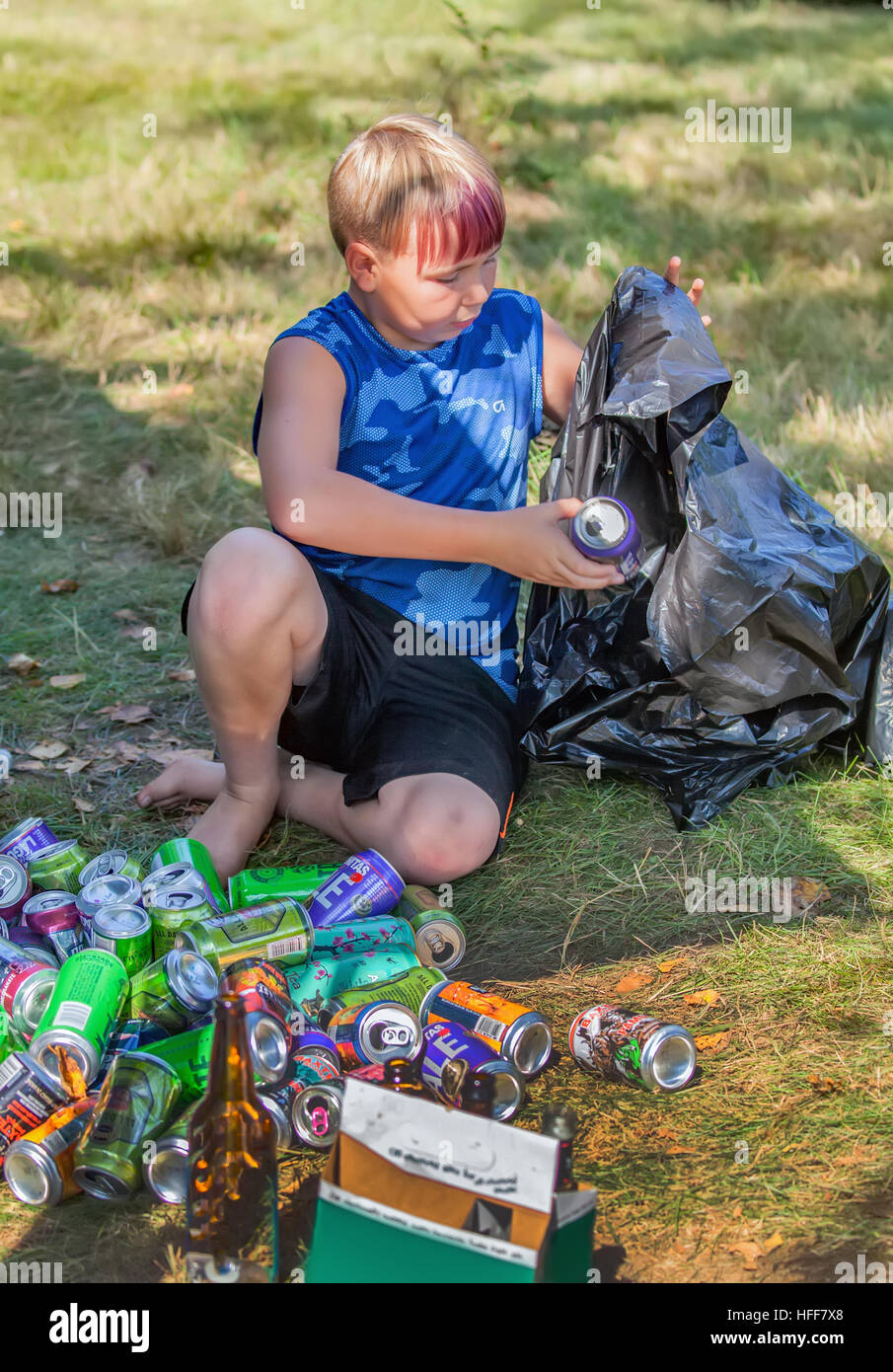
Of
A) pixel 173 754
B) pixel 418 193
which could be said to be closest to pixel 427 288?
pixel 418 193

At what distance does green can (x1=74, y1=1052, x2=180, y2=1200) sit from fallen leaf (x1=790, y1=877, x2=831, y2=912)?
52.8 inches

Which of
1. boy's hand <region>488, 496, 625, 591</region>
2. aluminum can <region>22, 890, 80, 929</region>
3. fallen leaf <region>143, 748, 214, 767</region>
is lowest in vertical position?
fallen leaf <region>143, 748, 214, 767</region>

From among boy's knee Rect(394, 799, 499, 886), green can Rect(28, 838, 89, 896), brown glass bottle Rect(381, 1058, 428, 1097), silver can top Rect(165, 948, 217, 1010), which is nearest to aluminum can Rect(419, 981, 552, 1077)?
brown glass bottle Rect(381, 1058, 428, 1097)

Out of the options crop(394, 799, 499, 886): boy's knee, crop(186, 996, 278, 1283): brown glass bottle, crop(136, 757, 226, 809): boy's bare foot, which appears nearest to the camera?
crop(186, 996, 278, 1283): brown glass bottle

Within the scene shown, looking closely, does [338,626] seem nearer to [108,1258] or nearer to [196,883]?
[196,883]

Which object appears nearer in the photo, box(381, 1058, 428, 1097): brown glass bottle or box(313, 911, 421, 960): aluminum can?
box(381, 1058, 428, 1097): brown glass bottle

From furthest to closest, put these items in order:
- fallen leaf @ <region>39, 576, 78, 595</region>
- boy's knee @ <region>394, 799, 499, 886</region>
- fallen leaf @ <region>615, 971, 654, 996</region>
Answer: fallen leaf @ <region>39, 576, 78, 595</region>
boy's knee @ <region>394, 799, 499, 886</region>
fallen leaf @ <region>615, 971, 654, 996</region>

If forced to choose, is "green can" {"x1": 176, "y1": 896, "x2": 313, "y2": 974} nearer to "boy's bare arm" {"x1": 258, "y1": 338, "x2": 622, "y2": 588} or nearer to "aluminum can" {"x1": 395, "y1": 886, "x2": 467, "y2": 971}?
"aluminum can" {"x1": 395, "y1": 886, "x2": 467, "y2": 971}

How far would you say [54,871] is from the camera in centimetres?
233

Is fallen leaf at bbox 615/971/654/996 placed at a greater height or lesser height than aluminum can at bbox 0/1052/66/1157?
lesser

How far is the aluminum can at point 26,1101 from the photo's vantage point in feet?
5.85

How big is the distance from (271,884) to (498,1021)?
58cm

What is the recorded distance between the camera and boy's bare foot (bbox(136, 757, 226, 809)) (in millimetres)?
2779

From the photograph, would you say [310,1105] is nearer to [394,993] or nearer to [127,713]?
[394,993]
